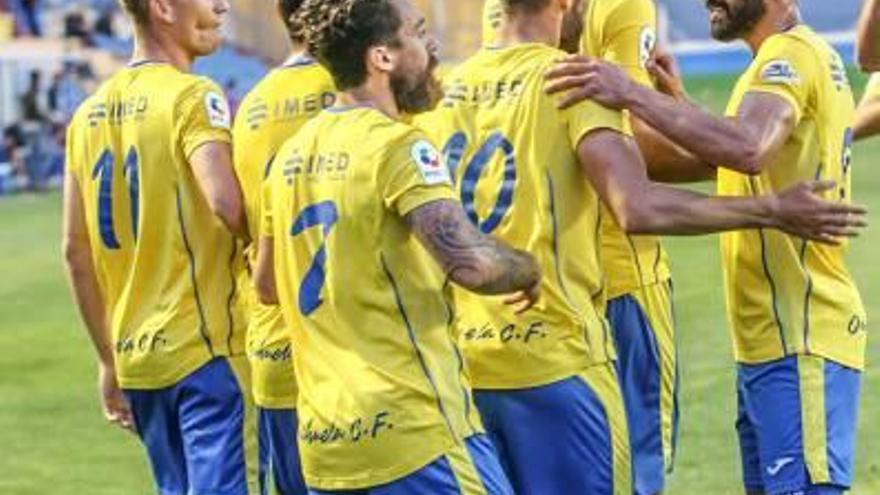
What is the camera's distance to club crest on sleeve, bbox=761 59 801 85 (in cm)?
683

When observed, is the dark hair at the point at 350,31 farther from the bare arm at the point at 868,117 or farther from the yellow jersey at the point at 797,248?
the bare arm at the point at 868,117

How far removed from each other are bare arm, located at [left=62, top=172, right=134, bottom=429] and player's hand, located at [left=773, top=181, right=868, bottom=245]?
2.59 m

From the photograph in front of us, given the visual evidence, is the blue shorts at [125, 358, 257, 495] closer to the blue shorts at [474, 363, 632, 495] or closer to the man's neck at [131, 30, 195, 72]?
the man's neck at [131, 30, 195, 72]

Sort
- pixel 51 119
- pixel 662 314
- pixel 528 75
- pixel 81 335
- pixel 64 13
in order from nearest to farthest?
pixel 528 75
pixel 662 314
pixel 81 335
pixel 51 119
pixel 64 13

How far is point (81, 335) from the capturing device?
16.6 m

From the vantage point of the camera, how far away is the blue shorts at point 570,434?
647 cm

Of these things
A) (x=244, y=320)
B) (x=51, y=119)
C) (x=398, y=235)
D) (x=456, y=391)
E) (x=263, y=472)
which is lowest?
(x=51, y=119)

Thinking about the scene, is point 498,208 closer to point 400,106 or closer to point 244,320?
point 400,106

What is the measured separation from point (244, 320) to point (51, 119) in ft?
77.6

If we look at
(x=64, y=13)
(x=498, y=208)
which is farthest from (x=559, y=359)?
(x=64, y=13)

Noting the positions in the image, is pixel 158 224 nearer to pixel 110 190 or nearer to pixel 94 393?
Result: pixel 110 190

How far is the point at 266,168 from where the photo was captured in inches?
288

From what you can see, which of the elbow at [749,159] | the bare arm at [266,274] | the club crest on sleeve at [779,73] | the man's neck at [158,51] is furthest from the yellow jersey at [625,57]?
the man's neck at [158,51]

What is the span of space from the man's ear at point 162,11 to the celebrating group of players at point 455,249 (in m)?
0.02
